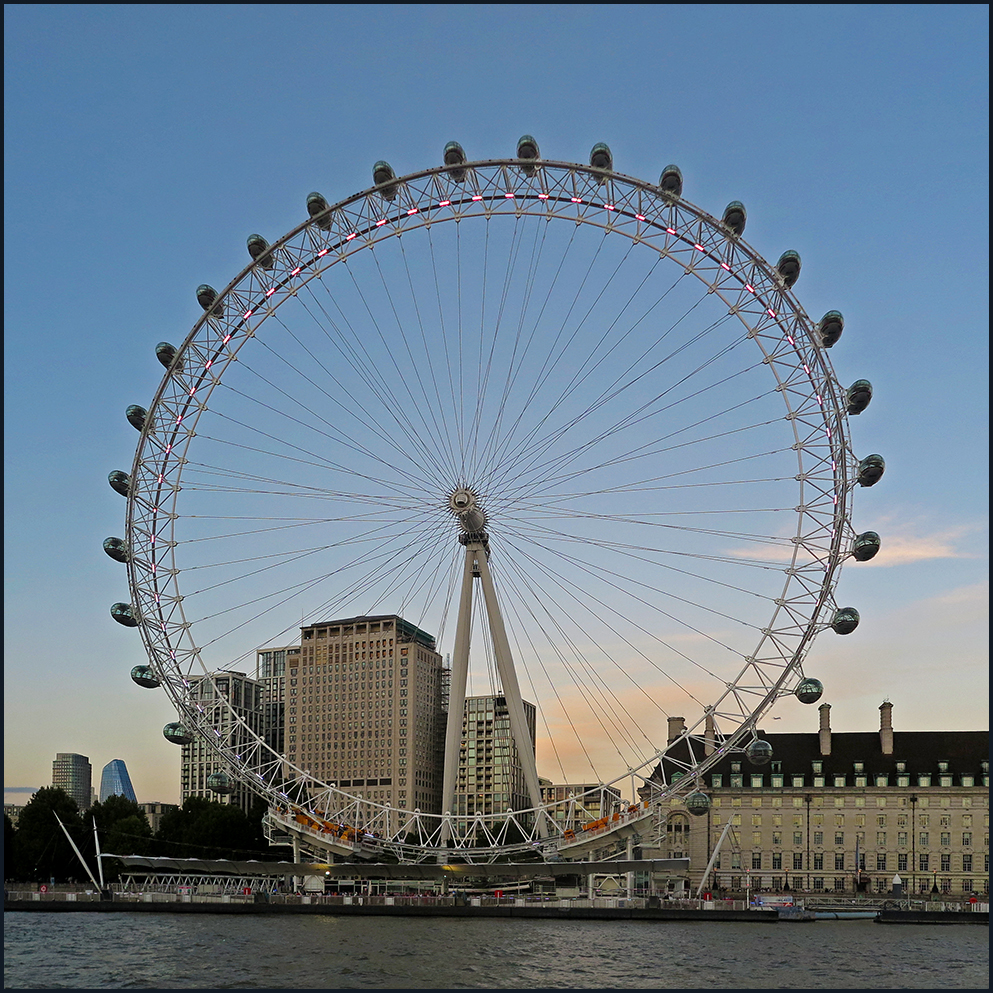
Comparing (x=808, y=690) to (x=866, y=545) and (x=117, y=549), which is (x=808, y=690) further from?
(x=117, y=549)

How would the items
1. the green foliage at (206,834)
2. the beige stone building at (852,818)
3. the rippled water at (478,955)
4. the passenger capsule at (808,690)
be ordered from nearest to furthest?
the rippled water at (478,955)
the passenger capsule at (808,690)
the beige stone building at (852,818)
the green foliage at (206,834)

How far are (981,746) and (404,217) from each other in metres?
85.2

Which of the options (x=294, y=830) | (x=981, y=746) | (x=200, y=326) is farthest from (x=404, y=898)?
(x=981, y=746)

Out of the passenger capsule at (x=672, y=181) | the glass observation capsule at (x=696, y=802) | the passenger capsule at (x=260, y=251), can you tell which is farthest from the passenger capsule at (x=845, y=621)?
the passenger capsule at (x=260, y=251)

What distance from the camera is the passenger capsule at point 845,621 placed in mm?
66750

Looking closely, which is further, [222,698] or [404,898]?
[404,898]

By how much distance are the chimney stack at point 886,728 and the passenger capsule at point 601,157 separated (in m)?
78.3

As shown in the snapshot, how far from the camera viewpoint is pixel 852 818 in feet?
408

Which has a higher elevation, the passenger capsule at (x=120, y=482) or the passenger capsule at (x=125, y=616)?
the passenger capsule at (x=120, y=482)

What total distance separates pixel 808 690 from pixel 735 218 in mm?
25128

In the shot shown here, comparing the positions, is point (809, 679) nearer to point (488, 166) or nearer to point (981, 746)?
point (488, 166)

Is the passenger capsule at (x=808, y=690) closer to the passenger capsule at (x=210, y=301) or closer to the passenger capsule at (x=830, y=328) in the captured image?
the passenger capsule at (x=830, y=328)

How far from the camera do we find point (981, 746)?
125875 mm

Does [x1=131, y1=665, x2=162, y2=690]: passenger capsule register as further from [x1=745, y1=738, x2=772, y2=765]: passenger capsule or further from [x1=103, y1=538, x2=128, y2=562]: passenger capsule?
[x1=745, y1=738, x2=772, y2=765]: passenger capsule
